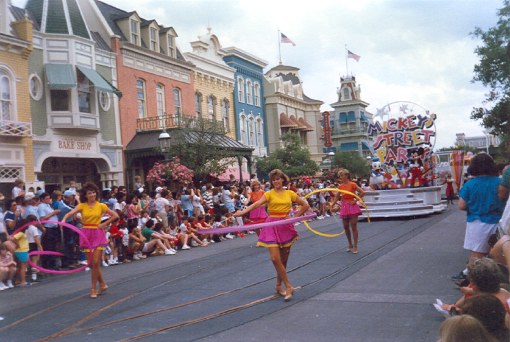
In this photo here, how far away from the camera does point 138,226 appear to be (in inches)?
614

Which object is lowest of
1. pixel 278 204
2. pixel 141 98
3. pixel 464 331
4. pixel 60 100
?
pixel 464 331

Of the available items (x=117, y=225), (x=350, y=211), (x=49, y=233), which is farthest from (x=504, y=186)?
(x=117, y=225)

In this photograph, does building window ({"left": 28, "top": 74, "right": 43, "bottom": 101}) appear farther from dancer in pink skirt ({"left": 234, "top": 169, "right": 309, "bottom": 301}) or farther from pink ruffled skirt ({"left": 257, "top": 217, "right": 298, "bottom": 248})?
pink ruffled skirt ({"left": 257, "top": 217, "right": 298, "bottom": 248})

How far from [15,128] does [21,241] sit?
10470 mm

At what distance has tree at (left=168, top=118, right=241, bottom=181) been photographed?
2514 cm

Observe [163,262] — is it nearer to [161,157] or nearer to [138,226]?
[138,226]

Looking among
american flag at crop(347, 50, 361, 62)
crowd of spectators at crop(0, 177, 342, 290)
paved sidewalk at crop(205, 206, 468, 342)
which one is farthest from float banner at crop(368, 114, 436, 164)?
american flag at crop(347, 50, 361, 62)

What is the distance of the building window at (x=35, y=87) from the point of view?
22.4 meters

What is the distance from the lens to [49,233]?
43.5 feet

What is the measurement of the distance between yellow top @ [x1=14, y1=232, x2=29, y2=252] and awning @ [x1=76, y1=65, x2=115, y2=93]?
13321mm

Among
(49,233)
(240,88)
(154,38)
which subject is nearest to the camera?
(49,233)

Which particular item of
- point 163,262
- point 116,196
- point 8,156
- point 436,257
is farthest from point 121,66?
point 436,257

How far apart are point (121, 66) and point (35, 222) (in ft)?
55.5

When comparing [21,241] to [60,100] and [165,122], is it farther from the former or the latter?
[165,122]
